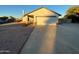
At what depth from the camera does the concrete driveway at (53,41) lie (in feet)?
16.3

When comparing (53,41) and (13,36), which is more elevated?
(13,36)

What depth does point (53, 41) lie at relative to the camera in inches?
241

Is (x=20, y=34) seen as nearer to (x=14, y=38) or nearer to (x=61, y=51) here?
(x=14, y=38)

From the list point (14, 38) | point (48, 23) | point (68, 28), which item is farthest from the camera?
point (68, 28)

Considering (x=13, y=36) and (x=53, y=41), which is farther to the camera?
(x=13, y=36)

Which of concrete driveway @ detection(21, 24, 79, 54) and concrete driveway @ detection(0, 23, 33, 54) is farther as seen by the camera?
concrete driveway @ detection(0, 23, 33, 54)

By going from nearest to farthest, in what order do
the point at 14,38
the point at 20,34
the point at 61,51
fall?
the point at 61,51, the point at 14,38, the point at 20,34

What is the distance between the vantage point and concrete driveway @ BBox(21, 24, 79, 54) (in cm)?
496

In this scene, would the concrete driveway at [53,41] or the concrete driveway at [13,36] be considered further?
Answer: the concrete driveway at [13,36]

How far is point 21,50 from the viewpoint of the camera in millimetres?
4891

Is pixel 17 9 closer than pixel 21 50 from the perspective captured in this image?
Yes
